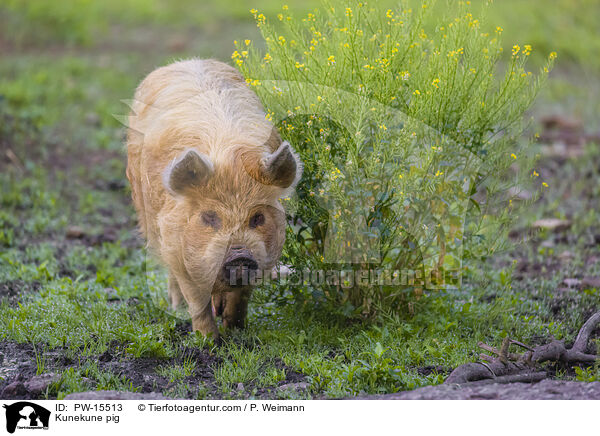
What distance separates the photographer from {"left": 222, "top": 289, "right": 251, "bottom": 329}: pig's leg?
521cm

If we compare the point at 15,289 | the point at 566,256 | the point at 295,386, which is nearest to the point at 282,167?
the point at 295,386

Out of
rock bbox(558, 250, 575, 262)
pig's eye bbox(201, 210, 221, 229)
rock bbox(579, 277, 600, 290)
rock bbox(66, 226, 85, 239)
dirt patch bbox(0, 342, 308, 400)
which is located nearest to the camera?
dirt patch bbox(0, 342, 308, 400)

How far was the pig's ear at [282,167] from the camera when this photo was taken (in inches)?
177

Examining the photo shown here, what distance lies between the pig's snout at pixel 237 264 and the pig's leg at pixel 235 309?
691 millimetres

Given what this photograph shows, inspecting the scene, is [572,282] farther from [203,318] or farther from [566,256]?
[203,318]

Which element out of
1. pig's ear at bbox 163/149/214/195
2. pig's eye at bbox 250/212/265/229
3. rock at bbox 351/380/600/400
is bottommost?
rock at bbox 351/380/600/400

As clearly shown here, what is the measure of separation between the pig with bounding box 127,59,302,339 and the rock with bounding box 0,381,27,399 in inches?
46.5

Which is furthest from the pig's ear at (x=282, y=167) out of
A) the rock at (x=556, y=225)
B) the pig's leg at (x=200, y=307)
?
the rock at (x=556, y=225)

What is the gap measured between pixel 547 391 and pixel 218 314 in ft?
8.23

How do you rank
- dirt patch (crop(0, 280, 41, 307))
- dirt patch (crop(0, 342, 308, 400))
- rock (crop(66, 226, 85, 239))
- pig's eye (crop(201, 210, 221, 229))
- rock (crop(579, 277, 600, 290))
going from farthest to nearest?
rock (crop(66, 226, 85, 239)), rock (crop(579, 277, 600, 290)), dirt patch (crop(0, 280, 41, 307)), pig's eye (crop(201, 210, 221, 229)), dirt patch (crop(0, 342, 308, 400))

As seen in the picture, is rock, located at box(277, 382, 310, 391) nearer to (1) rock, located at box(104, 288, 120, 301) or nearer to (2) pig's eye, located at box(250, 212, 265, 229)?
(2) pig's eye, located at box(250, 212, 265, 229)

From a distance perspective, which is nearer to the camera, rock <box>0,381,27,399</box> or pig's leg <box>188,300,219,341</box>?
rock <box>0,381,27,399</box>
